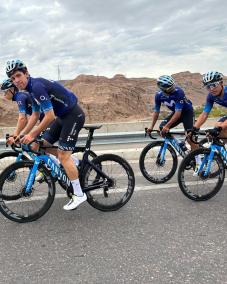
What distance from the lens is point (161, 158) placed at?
20.3 ft

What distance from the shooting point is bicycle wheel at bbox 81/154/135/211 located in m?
4.71

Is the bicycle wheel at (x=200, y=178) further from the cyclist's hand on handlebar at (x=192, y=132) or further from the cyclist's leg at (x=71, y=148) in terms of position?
the cyclist's leg at (x=71, y=148)

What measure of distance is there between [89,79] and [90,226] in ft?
152

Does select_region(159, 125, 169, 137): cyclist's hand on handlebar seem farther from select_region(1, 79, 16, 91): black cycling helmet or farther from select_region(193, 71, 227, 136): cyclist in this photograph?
select_region(1, 79, 16, 91): black cycling helmet

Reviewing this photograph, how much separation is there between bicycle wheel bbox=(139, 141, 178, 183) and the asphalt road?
1010 mm

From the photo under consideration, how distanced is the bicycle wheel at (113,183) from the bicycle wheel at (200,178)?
0.75 m

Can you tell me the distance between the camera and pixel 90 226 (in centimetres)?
430

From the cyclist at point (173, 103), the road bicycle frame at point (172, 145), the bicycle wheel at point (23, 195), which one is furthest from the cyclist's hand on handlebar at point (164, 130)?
the bicycle wheel at point (23, 195)

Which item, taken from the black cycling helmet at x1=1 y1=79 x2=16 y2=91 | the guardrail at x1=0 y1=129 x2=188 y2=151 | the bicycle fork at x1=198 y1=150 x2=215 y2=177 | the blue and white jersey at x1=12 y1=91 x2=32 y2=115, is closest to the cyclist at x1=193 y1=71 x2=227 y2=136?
the bicycle fork at x1=198 y1=150 x2=215 y2=177

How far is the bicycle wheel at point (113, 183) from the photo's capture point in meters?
4.71

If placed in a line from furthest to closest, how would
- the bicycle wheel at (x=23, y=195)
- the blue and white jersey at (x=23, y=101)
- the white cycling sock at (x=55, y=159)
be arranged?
1. the blue and white jersey at (x=23, y=101)
2. the white cycling sock at (x=55, y=159)
3. the bicycle wheel at (x=23, y=195)

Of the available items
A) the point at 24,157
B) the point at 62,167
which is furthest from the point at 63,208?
the point at 24,157

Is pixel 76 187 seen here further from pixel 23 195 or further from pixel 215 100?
pixel 215 100

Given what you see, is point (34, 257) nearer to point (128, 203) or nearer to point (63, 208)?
point (63, 208)
